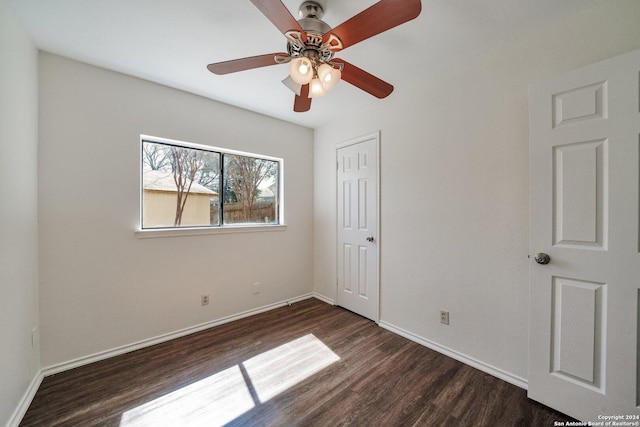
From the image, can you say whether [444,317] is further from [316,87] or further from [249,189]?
[249,189]

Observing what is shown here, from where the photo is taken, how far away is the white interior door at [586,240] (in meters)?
1.29

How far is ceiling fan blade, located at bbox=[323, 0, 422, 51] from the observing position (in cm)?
100

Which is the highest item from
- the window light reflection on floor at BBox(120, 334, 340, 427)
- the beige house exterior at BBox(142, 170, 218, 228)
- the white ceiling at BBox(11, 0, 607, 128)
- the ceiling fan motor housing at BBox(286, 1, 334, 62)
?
the white ceiling at BBox(11, 0, 607, 128)

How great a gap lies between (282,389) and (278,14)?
7.39 feet

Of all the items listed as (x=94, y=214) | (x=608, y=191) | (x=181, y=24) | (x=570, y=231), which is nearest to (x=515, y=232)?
(x=570, y=231)

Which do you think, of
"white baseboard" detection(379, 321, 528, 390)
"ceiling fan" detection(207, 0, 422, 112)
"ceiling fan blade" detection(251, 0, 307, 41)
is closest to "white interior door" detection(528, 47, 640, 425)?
"white baseboard" detection(379, 321, 528, 390)

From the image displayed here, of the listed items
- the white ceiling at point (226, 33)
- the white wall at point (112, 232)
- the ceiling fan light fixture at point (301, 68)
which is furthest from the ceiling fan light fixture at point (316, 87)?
the white wall at point (112, 232)

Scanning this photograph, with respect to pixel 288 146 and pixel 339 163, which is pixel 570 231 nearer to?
pixel 339 163

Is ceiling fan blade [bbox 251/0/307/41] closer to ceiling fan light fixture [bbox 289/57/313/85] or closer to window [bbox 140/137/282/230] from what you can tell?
ceiling fan light fixture [bbox 289/57/313/85]

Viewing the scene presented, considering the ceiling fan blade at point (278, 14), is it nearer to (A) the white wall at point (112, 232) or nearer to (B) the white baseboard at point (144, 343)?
(A) the white wall at point (112, 232)

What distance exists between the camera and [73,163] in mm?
1947

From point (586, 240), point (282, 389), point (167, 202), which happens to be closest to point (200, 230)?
point (167, 202)

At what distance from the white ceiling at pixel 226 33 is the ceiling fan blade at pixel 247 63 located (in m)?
0.34

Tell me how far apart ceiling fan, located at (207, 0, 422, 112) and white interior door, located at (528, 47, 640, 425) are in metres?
1.11
